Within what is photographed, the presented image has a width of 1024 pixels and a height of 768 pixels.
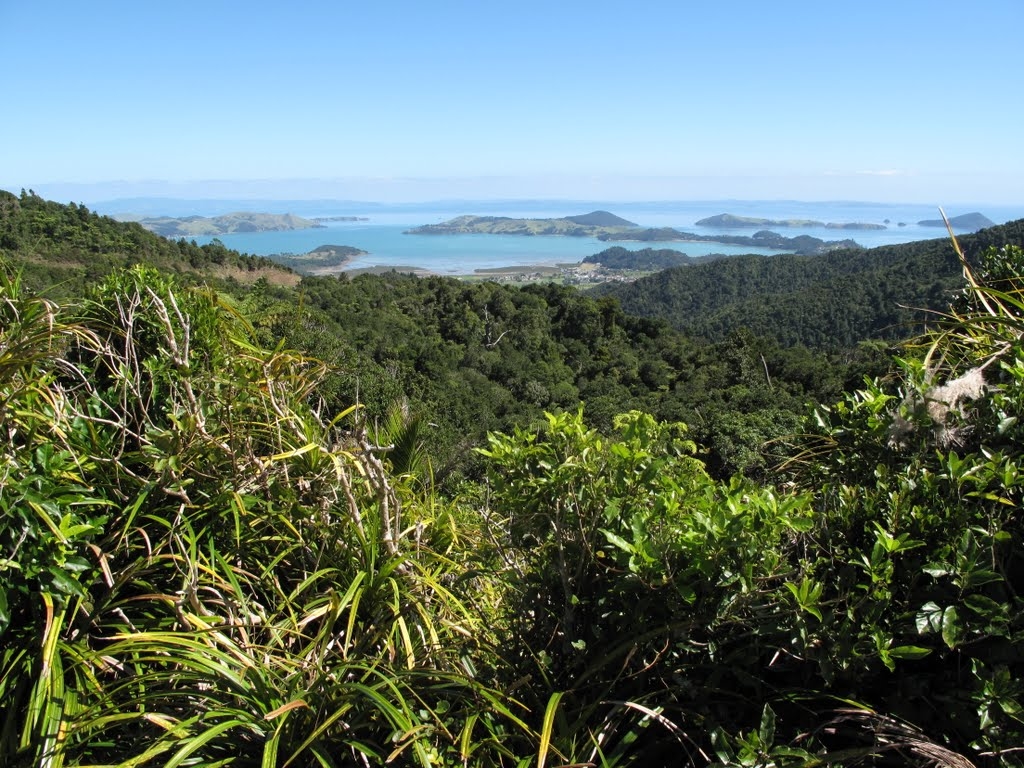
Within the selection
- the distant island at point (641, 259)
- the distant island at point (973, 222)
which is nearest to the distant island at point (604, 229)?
the distant island at point (641, 259)

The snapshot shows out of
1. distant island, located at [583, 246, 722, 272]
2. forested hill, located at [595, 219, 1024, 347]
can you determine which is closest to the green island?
forested hill, located at [595, 219, 1024, 347]

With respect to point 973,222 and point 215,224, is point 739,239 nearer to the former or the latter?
point 215,224

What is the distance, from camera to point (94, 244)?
3653cm

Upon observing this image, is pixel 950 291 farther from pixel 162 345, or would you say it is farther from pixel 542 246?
pixel 542 246

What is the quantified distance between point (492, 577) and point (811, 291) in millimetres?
61974

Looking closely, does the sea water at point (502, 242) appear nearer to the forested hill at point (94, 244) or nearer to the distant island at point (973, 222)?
the forested hill at point (94, 244)

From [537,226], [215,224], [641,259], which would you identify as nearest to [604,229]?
[537,226]

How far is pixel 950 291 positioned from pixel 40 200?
52933mm

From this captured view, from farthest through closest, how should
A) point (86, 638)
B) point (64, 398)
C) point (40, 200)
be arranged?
1. point (40, 200)
2. point (64, 398)
3. point (86, 638)

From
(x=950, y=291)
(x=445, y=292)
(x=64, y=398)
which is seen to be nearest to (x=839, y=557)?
(x=950, y=291)

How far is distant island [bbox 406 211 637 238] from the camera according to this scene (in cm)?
16925

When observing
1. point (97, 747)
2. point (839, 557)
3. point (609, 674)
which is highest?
point (839, 557)

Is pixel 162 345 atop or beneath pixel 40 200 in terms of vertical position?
beneath

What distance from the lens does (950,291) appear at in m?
2.37
